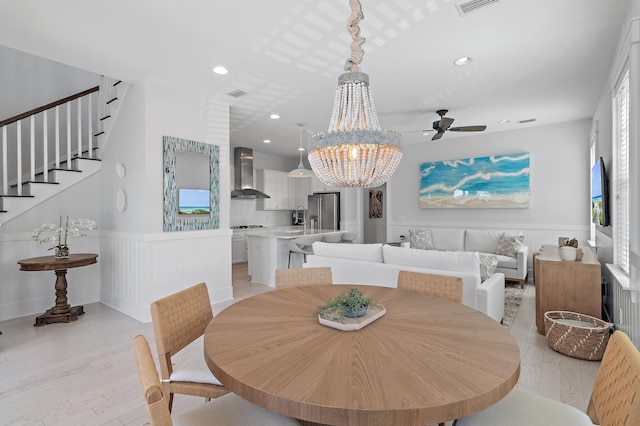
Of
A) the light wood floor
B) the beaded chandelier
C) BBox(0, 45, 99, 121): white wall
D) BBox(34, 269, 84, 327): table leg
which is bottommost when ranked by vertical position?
the light wood floor

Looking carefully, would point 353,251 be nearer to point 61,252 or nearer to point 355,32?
point 355,32

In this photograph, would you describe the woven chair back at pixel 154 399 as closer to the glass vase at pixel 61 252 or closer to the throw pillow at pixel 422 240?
the glass vase at pixel 61 252

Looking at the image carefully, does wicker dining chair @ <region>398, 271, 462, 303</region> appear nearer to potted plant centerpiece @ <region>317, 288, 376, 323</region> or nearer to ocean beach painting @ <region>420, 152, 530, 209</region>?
potted plant centerpiece @ <region>317, 288, 376, 323</region>

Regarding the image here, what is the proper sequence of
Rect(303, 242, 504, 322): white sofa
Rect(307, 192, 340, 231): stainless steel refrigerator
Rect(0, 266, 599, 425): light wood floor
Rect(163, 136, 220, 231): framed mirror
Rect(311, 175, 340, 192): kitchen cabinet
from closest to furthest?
Rect(0, 266, 599, 425): light wood floor, Rect(303, 242, 504, 322): white sofa, Rect(163, 136, 220, 231): framed mirror, Rect(307, 192, 340, 231): stainless steel refrigerator, Rect(311, 175, 340, 192): kitchen cabinet

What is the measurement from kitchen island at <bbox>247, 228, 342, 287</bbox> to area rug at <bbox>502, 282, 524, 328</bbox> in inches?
119

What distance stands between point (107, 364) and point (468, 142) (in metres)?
6.57

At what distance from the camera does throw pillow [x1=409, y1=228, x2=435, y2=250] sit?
6.07 m

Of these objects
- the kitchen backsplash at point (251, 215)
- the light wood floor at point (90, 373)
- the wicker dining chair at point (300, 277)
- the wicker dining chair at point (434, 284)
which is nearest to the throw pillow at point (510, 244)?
the light wood floor at point (90, 373)

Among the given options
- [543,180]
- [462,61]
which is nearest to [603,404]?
[462,61]

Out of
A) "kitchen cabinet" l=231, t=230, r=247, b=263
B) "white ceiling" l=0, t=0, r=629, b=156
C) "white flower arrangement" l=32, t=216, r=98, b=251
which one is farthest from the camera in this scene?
"kitchen cabinet" l=231, t=230, r=247, b=263

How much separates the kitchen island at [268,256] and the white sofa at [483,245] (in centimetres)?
218

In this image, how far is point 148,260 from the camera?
3.63 metres

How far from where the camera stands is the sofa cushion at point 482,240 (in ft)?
18.4

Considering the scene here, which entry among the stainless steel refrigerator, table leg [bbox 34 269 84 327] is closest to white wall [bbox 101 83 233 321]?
table leg [bbox 34 269 84 327]
